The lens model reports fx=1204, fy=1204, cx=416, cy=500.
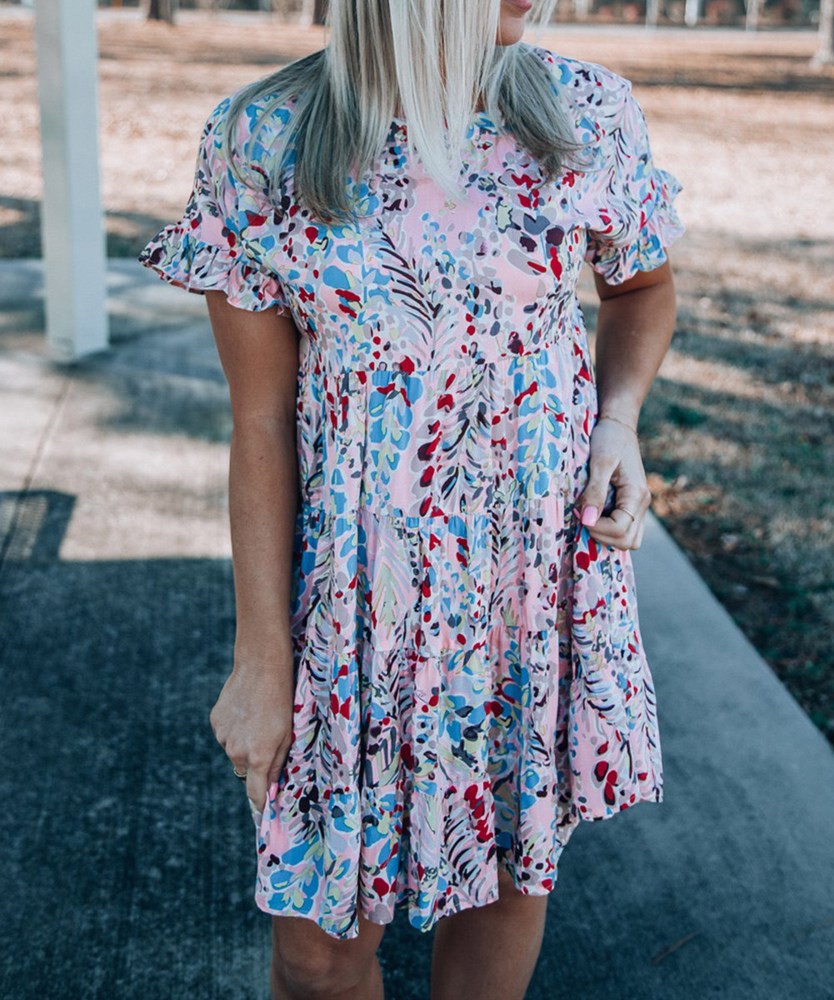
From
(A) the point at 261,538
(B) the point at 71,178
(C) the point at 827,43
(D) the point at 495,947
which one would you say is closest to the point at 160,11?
(C) the point at 827,43

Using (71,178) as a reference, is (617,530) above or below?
above

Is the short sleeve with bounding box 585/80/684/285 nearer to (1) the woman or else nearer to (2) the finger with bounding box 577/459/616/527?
(1) the woman

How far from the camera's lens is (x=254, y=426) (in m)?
1.60

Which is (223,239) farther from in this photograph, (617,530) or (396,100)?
(617,530)

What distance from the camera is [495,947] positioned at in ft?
6.17

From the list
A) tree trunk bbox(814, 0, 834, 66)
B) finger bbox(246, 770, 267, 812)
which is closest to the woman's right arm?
finger bbox(246, 770, 267, 812)

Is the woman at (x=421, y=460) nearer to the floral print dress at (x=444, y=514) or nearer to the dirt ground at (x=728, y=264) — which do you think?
the floral print dress at (x=444, y=514)

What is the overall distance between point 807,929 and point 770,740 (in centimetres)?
68

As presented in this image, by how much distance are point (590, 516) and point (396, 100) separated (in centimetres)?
60

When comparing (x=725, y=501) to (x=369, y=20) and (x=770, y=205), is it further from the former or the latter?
(x=770, y=205)

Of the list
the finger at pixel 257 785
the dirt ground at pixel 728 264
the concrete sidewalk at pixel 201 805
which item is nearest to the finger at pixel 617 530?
the finger at pixel 257 785

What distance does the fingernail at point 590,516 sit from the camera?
1639 mm

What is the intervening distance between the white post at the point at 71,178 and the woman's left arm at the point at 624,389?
3.96 meters

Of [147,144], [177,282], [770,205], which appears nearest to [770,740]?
[177,282]
